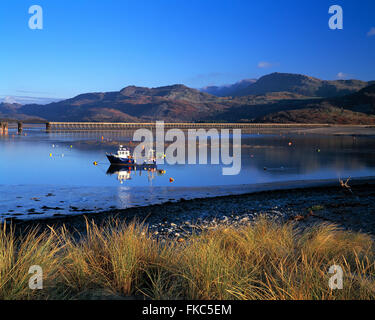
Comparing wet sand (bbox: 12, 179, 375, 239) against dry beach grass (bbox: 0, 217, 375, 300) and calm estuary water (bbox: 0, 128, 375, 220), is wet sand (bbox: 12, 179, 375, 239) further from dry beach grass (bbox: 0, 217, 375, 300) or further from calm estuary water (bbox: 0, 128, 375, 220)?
dry beach grass (bbox: 0, 217, 375, 300)

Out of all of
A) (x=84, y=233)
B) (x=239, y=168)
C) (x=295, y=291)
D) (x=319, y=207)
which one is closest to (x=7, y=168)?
(x=239, y=168)

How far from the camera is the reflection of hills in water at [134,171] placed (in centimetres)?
3007

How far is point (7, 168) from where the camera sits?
117ft

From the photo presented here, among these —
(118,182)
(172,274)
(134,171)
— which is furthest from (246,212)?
(134,171)

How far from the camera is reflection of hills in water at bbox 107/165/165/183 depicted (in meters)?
30.1

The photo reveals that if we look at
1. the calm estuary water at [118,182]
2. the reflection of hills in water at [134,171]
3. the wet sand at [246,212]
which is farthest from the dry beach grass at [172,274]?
the reflection of hills in water at [134,171]

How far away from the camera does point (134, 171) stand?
33.9 meters

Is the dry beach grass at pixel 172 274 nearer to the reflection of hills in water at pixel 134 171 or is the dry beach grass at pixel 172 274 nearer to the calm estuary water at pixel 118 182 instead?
the calm estuary water at pixel 118 182

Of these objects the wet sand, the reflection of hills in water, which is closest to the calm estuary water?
the reflection of hills in water

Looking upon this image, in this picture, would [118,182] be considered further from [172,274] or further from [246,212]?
[172,274]

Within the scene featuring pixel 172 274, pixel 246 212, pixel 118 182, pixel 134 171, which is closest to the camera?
pixel 172 274

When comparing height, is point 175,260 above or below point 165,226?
above
